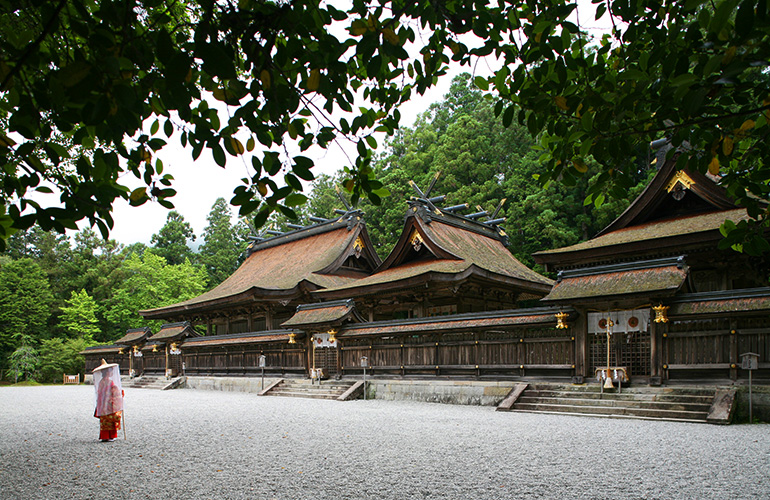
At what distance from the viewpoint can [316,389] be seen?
17750 mm

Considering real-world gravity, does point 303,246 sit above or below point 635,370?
above

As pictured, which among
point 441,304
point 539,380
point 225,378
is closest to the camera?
point 539,380

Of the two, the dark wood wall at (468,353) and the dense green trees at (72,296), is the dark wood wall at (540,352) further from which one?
the dense green trees at (72,296)

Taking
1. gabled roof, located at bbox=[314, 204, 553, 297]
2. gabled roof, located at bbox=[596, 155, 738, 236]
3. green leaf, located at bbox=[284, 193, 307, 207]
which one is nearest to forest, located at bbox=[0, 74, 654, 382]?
gabled roof, located at bbox=[314, 204, 553, 297]

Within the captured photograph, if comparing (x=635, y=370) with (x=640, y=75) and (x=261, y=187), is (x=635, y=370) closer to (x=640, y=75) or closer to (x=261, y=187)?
(x=640, y=75)

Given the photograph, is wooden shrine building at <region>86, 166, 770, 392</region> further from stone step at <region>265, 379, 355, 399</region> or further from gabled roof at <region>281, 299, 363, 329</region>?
stone step at <region>265, 379, 355, 399</region>

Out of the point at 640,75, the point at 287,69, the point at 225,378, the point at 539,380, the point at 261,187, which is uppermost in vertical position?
the point at 287,69

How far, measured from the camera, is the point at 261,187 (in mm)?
3541

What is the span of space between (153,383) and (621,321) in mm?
22099

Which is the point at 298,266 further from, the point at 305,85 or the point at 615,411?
the point at 305,85

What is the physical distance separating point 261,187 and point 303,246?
2582cm

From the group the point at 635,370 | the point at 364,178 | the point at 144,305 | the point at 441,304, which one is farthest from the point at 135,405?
the point at 144,305

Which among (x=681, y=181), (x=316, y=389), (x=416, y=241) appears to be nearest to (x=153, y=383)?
(x=316, y=389)

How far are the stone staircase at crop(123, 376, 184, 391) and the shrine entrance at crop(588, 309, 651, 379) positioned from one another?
18.9 meters
